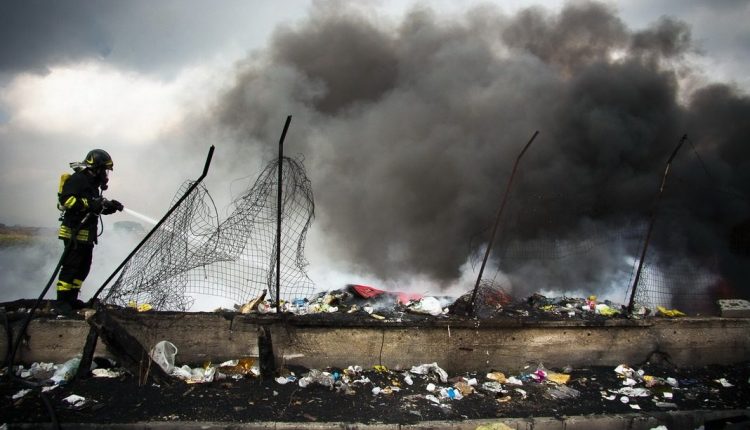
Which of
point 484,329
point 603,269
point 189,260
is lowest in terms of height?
point 484,329

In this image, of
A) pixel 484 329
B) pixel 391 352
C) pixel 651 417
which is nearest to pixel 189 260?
pixel 391 352

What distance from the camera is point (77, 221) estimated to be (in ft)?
14.6

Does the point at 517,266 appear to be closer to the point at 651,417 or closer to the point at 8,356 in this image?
the point at 651,417

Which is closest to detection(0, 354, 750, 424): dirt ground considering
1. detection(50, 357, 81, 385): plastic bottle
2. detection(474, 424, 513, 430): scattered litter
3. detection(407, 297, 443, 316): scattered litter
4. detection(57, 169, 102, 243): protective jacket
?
detection(50, 357, 81, 385): plastic bottle

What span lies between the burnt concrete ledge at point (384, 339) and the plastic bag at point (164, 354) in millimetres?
86

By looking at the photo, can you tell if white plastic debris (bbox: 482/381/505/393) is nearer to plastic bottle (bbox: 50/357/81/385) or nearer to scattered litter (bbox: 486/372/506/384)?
scattered litter (bbox: 486/372/506/384)

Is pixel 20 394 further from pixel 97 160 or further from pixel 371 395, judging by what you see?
pixel 371 395

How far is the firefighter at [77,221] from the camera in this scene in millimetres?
4289

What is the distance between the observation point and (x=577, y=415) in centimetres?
354

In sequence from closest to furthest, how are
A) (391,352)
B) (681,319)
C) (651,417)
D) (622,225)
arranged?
(651,417) → (391,352) → (681,319) → (622,225)

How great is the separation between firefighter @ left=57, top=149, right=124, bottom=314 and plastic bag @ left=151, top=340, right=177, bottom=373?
98 centimetres

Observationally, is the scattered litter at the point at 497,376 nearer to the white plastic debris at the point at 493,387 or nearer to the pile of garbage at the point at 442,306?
the white plastic debris at the point at 493,387

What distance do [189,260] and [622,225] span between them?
419 inches

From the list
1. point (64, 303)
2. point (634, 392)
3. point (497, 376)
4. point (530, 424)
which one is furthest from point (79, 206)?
point (634, 392)
